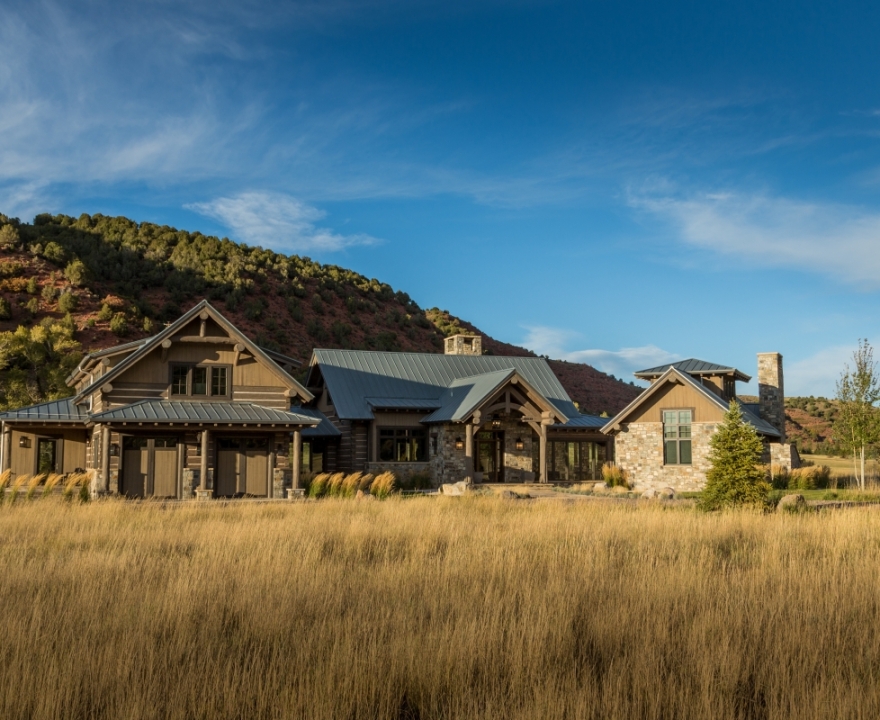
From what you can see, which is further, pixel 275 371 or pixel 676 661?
pixel 275 371

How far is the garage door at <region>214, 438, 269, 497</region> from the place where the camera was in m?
29.4

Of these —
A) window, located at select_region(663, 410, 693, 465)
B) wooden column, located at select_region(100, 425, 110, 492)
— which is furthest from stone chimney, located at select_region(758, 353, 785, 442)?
wooden column, located at select_region(100, 425, 110, 492)

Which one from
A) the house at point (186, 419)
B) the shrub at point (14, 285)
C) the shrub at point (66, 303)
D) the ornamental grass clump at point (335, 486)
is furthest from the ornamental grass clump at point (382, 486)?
the shrub at point (14, 285)

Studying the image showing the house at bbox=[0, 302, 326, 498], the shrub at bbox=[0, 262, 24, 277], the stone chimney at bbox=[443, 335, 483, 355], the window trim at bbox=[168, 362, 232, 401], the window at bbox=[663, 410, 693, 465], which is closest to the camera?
the house at bbox=[0, 302, 326, 498]

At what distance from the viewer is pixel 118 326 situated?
181 feet

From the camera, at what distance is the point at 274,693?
18.9 ft

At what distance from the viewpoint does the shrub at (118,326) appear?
54969mm

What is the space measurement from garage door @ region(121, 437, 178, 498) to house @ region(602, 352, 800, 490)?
17.0m

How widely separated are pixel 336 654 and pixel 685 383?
28172mm

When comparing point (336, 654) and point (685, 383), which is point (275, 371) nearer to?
point (685, 383)

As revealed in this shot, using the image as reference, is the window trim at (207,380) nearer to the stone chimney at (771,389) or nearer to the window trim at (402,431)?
the window trim at (402,431)

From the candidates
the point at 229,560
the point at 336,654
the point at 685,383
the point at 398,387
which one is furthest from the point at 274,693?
the point at 398,387

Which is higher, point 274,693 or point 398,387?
point 398,387

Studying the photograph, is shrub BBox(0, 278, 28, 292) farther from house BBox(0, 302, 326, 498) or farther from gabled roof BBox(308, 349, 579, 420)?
house BBox(0, 302, 326, 498)
